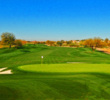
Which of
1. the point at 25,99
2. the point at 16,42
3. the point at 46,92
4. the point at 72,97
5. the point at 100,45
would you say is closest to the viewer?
the point at 25,99

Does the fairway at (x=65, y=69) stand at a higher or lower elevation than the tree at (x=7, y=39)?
lower

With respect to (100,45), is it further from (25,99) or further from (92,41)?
(25,99)

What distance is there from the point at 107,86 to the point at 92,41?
66502mm

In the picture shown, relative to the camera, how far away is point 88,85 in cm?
1177

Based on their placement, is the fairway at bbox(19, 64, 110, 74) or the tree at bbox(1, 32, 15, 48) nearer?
A: the fairway at bbox(19, 64, 110, 74)

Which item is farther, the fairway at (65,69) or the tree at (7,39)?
the tree at (7,39)

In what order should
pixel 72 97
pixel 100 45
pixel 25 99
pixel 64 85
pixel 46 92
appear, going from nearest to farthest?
pixel 25 99
pixel 72 97
pixel 46 92
pixel 64 85
pixel 100 45

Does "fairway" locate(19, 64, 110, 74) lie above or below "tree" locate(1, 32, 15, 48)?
below

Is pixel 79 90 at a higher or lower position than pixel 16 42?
lower

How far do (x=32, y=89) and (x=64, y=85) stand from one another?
3.23m

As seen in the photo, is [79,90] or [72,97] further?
[79,90]

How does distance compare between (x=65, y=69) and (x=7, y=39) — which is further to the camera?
(x=7, y=39)

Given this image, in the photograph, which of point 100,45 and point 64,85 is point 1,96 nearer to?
point 64,85

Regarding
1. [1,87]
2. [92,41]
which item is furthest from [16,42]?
[1,87]
